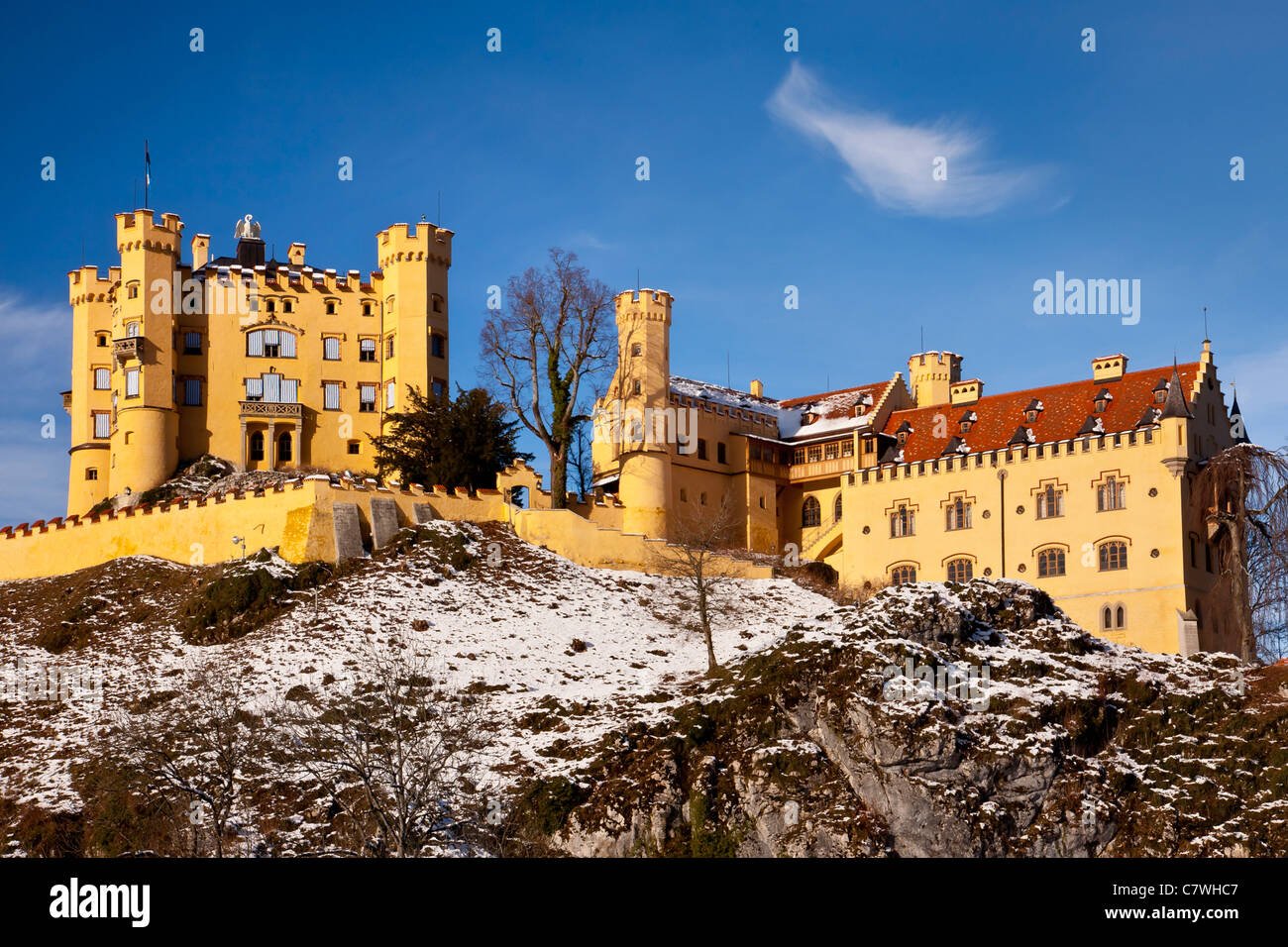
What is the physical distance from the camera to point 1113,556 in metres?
63.4

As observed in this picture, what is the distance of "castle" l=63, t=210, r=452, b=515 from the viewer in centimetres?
7875

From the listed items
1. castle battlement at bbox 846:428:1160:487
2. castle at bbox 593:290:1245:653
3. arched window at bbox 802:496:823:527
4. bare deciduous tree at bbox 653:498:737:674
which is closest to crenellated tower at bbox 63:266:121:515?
castle at bbox 593:290:1245:653

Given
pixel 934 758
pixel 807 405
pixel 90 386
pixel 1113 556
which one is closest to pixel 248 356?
pixel 90 386

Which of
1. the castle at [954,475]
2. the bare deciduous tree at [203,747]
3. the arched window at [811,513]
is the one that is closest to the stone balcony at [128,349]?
the castle at [954,475]

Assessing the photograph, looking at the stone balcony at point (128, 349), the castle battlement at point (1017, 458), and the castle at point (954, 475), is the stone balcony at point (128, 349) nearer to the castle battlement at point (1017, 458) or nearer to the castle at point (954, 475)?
the castle at point (954, 475)

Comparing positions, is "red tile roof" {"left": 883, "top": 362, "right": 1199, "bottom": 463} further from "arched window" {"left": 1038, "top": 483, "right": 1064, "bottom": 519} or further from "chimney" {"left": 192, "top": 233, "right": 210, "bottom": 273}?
"chimney" {"left": 192, "top": 233, "right": 210, "bottom": 273}

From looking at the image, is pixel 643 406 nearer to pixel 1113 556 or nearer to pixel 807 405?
pixel 807 405

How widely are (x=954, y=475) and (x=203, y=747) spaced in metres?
37.7

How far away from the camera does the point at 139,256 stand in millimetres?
79062

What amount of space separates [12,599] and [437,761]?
30317 mm

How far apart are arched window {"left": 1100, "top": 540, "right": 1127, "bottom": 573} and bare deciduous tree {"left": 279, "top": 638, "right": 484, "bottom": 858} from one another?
95.5 ft

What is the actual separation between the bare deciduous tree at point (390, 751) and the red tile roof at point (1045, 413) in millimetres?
31499

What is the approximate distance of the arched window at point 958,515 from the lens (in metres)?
68.3
